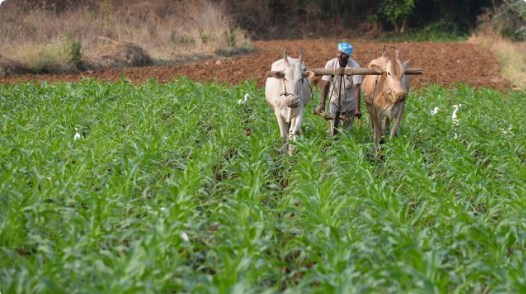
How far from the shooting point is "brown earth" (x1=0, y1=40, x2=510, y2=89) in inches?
581

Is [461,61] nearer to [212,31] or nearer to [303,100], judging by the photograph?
[212,31]

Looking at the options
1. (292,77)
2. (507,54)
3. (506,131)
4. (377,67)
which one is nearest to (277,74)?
(292,77)

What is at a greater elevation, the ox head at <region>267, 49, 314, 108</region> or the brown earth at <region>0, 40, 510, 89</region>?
the ox head at <region>267, 49, 314, 108</region>

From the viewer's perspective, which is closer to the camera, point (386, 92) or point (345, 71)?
point (345, 71)

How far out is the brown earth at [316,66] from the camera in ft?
48.4

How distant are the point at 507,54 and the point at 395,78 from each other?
13016mm

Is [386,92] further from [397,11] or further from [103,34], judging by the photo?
[397,11]

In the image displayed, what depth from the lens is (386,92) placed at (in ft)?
26.4

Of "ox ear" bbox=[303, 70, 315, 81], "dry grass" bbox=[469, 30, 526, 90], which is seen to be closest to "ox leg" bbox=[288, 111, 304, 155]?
"ox ear" bbox=[303, 70, 315, 81]

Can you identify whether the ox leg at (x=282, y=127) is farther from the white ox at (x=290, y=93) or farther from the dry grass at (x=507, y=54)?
the dry grass at (x=507, y=54)

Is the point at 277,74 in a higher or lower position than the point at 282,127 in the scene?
higher

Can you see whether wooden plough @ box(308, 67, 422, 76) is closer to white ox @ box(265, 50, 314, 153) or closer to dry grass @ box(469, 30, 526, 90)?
white ox @ box(265, 50, 314, 153)

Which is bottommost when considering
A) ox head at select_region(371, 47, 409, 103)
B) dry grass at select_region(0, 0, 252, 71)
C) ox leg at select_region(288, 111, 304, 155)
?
dry grass at select_region(0, 0, 252, 71)

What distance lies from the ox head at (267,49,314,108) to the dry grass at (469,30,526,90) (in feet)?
26.9
